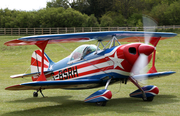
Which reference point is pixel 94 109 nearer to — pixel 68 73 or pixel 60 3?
pixel 68 73

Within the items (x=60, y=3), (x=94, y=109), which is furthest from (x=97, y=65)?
(x=60, y=3)

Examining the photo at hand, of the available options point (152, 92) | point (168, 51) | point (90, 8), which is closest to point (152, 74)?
point (152, 92)

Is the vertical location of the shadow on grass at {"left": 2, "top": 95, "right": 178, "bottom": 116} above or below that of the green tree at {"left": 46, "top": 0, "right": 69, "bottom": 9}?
below

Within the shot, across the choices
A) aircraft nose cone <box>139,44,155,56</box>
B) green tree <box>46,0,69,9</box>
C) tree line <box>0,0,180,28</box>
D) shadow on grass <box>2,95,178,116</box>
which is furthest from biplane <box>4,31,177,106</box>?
green tree <box>46,0,69,9</box>

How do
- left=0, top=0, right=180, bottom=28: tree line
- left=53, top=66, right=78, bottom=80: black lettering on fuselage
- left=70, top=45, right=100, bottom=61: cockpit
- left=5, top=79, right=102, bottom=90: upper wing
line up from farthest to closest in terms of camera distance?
left=0, top=0, right=180, bottom=28: tree line < left=53, top=66, right=78, bottom=80: black lettering on fuselage < left=70, top=45, right=100, bottom=61: cockpit < left=5, top=79, right=102, bottom=90: upper wing

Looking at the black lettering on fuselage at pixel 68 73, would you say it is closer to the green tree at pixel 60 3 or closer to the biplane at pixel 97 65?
the biplane at pixel 97 65

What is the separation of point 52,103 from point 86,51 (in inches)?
92.4

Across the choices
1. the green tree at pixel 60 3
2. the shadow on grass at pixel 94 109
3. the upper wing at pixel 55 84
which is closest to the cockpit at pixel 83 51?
the upper wing at pixel 55 84

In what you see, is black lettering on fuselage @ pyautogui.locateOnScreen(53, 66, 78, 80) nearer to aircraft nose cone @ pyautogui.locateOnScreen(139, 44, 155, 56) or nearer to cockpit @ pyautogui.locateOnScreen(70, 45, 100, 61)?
cockpit @ pyautogui.locateOnScreen(70, 45, 100, 61)

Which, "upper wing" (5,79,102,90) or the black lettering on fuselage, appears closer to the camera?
"upper wing" (5,79,102,90)

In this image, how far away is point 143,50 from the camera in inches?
Answer: 304

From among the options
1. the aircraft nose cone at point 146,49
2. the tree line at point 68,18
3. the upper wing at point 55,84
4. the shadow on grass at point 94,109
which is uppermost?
the tree line at point 68,18

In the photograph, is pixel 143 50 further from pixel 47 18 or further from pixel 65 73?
pixel 47 18

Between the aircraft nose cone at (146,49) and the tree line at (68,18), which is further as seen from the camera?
the tree line at (68,18)
